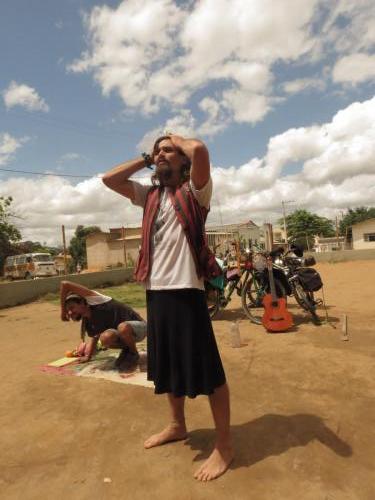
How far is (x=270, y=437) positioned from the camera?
8.18 feet

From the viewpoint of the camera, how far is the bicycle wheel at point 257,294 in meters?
5.91

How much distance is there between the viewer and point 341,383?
11.0ft

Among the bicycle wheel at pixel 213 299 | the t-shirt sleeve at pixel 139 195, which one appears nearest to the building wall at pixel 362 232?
the bicycle wheel at pixel 213 299

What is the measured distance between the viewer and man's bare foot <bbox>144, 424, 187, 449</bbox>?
8.11 ft

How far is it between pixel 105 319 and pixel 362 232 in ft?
124

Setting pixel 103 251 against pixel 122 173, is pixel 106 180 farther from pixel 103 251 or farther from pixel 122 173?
pixel 103 251

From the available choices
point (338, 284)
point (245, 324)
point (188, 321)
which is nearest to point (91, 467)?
point (188, 321)

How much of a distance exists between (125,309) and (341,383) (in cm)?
229

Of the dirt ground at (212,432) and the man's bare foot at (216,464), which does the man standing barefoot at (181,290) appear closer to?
the man's bare foot at (216,464)

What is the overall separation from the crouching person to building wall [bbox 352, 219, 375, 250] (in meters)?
36.4

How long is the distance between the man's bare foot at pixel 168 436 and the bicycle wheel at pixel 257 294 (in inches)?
145

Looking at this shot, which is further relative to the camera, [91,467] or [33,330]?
[33,330]

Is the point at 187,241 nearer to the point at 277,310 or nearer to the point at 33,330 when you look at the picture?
the point at 277,310

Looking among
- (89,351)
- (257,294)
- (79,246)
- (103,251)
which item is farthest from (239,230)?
(79,246)
